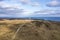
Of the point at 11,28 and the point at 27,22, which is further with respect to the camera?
the point at 27,22

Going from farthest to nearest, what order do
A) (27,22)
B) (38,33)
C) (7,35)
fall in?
(27,22) → (38,33) → (7,35)

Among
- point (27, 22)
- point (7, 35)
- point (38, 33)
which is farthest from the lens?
point (27, 22)

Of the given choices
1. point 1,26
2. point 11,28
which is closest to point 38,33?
point 11,28

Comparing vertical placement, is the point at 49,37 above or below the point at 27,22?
below

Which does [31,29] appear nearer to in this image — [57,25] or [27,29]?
[27,29]

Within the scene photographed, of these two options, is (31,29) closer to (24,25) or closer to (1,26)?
(24,25)

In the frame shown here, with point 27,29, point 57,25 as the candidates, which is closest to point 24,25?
point 27,29
